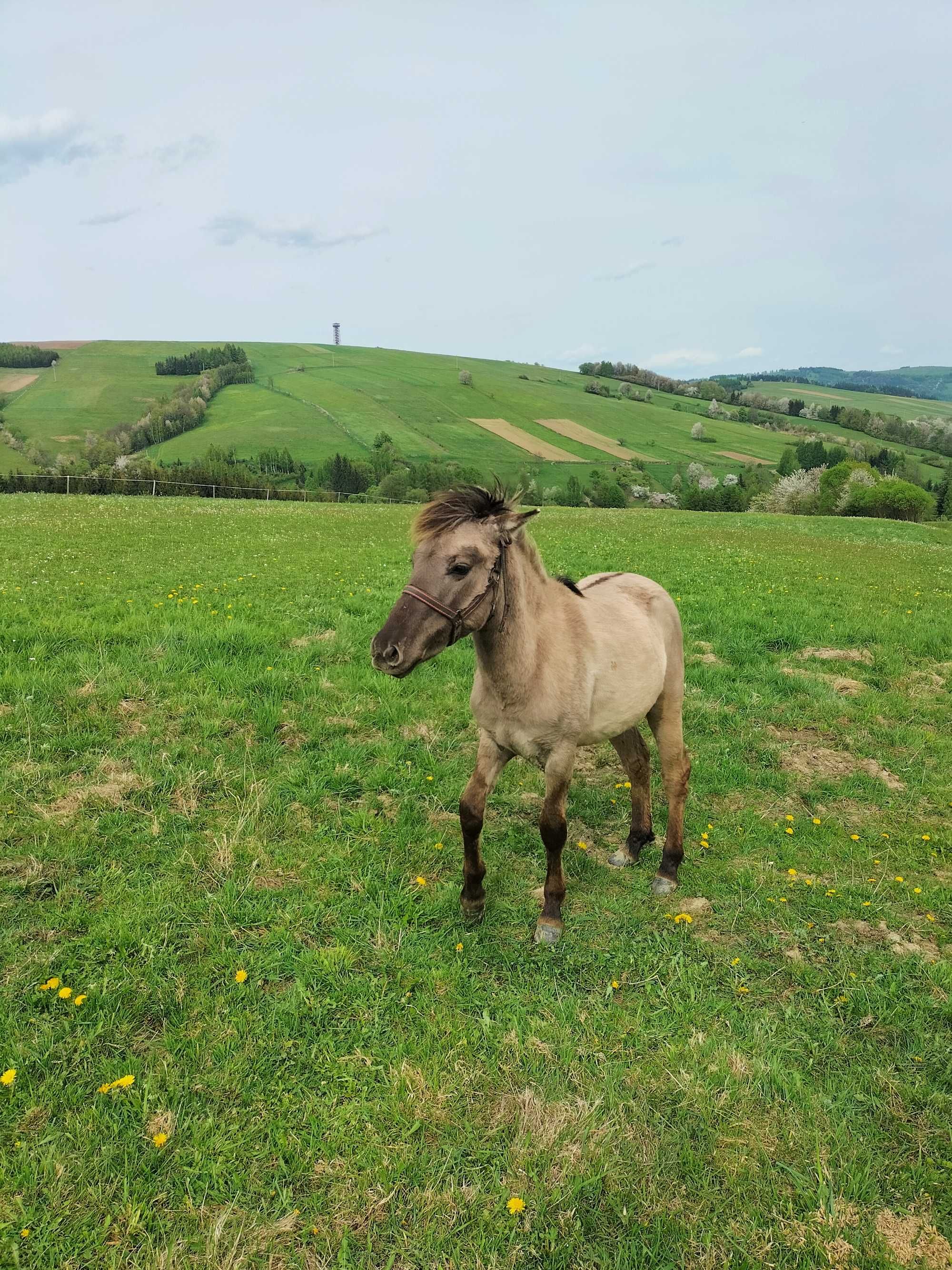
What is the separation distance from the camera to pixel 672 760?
5.89 meters

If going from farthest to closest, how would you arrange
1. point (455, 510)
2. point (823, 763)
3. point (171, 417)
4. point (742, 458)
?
point (742, 458) < point (171, 417) < point (823, 763) < point (455, 510)

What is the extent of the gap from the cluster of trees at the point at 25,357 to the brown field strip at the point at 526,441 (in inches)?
3676

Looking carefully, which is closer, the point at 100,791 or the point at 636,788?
the point at 100,791

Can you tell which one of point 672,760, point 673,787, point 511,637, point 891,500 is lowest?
point 673,787

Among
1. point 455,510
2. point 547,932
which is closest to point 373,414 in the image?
point 455,510

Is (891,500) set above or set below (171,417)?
below

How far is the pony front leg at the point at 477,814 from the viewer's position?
4.67 m

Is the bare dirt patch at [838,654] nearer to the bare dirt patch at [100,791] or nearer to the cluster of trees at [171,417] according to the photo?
the bare dirt patch at [100,791]

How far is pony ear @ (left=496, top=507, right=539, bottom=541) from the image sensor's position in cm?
402

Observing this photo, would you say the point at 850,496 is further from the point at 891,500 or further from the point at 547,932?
the point at 547,932

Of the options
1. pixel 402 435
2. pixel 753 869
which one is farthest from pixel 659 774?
pixel 402 435

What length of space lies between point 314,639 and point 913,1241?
8.75 m

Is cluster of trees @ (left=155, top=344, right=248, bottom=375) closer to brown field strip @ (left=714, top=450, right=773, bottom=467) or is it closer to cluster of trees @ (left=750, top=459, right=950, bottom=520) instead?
brown field strip @ (left=714, top=450, right=773, bottom=467)

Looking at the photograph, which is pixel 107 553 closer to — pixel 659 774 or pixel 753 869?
pixel 659 774
